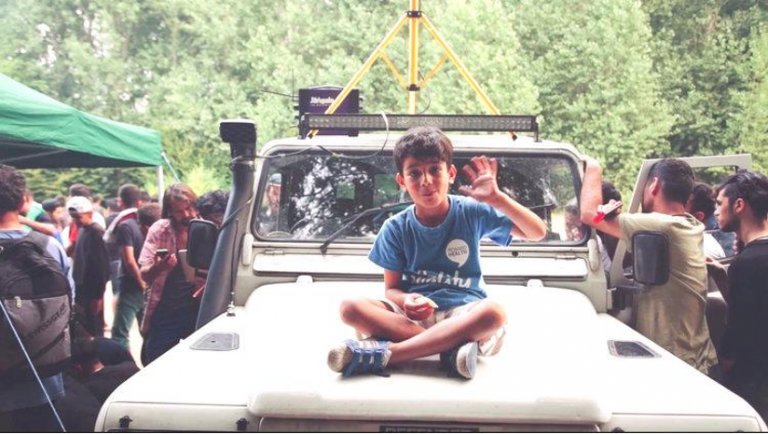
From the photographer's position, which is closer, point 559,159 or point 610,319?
point 610,319

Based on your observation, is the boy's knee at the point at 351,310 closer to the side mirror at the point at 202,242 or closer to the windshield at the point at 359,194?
the windshield at the point at 359,194

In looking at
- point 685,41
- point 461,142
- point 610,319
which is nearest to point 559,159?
point 461,142

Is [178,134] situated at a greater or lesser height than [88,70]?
lesser

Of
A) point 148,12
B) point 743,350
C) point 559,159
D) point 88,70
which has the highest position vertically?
point 148,12

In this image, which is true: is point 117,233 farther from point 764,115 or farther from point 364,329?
point 764,115

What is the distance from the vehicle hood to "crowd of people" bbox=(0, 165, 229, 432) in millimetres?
1030

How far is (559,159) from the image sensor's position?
433cm

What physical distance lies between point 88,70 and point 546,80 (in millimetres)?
17422

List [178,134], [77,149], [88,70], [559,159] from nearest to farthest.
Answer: [559,159] → [77,149] → [178,134] → [88,70]

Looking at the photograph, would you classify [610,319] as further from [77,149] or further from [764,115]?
[764,115]

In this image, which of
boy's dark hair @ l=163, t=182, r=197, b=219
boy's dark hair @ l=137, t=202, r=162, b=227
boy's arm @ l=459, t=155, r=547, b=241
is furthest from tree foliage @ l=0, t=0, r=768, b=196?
boy's arm @ l=459, t=155, r=547, b=241

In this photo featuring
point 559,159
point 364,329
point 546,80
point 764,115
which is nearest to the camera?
point 364,329

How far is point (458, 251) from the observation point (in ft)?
10.8

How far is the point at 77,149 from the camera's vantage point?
21.1 feet
